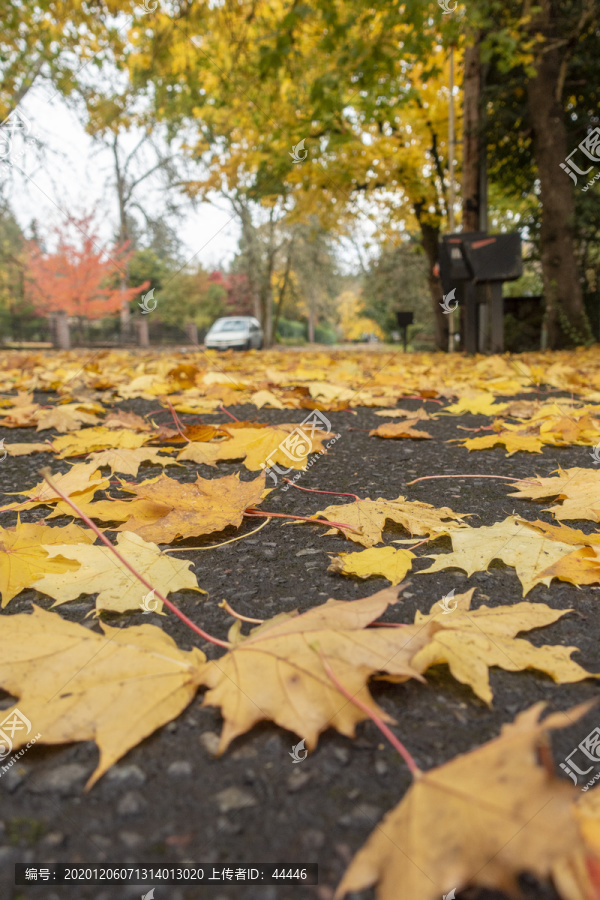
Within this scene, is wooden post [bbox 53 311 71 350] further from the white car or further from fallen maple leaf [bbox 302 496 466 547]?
fallen maple leaf [bbox 302 496 466 547]

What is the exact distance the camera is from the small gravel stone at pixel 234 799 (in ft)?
1.69

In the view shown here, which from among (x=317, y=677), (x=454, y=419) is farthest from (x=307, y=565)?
(x=454, y=419)

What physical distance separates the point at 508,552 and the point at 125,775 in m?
0.73

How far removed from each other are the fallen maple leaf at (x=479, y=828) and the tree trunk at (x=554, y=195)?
7.54 m

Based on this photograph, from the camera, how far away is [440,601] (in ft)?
2.78

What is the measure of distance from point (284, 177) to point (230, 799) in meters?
9.31

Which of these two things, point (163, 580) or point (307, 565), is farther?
point (307, 565)

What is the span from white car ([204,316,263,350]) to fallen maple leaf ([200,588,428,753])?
1582 centimetres

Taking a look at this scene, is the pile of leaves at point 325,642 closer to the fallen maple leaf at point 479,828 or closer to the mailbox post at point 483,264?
the fallen maple leaf at point 479,828

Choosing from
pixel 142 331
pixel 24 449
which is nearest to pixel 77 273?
pixel 142 331

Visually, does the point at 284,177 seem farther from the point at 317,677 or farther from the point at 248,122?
the point at 317,677

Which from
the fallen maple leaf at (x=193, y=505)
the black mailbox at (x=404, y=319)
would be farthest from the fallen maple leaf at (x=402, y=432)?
the black mailbox at (x=404, y=319)

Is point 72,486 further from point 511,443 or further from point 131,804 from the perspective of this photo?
point 511,443

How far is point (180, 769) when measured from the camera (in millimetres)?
558
